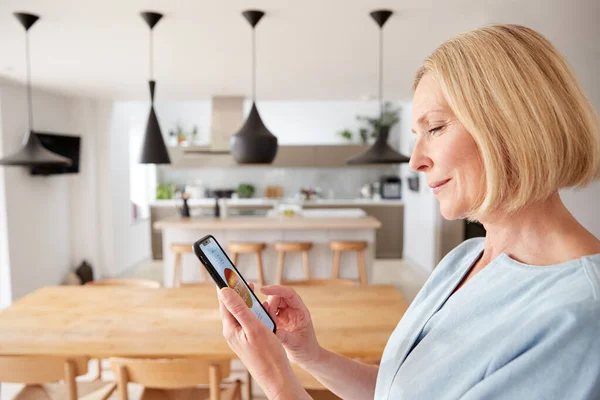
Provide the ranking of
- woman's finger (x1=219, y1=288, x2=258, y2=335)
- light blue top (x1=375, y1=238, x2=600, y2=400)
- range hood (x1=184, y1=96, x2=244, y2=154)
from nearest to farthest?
light blue top (x1=375, y1=238, x2=600, y2=400) → woman's finger (x1=219, y1=288, x2=258, y2=335) → range hood (x1=184, y1=96, x2=244, y2=154)

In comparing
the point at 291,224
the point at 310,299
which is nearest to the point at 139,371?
the point at 310,299

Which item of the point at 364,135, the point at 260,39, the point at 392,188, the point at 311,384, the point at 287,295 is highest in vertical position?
the point at 260,39

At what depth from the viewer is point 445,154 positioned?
0.70 metres

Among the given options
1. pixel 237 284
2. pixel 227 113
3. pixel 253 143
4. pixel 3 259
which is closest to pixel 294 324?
pixel 237 284

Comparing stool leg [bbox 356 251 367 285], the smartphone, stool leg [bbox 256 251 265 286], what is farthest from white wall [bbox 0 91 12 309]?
the smartphone

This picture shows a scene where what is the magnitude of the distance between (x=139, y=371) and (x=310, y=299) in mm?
1150

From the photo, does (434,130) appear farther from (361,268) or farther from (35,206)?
(35,206)

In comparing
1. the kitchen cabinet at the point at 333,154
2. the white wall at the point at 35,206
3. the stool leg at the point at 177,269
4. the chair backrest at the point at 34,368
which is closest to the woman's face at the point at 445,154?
the chair backrest at the point at 34,368

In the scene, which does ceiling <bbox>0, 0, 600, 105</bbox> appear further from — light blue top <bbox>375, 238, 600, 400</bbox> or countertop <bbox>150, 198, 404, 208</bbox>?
countertop <bbox>150, 198, 404, 208</bbox>

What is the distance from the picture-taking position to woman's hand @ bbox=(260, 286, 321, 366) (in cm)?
99

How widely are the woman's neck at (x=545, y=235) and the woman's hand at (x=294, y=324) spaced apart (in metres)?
0.45

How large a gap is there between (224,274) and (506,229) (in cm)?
56

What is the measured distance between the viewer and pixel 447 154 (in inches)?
27.5

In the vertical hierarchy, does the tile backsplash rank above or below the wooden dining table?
above
